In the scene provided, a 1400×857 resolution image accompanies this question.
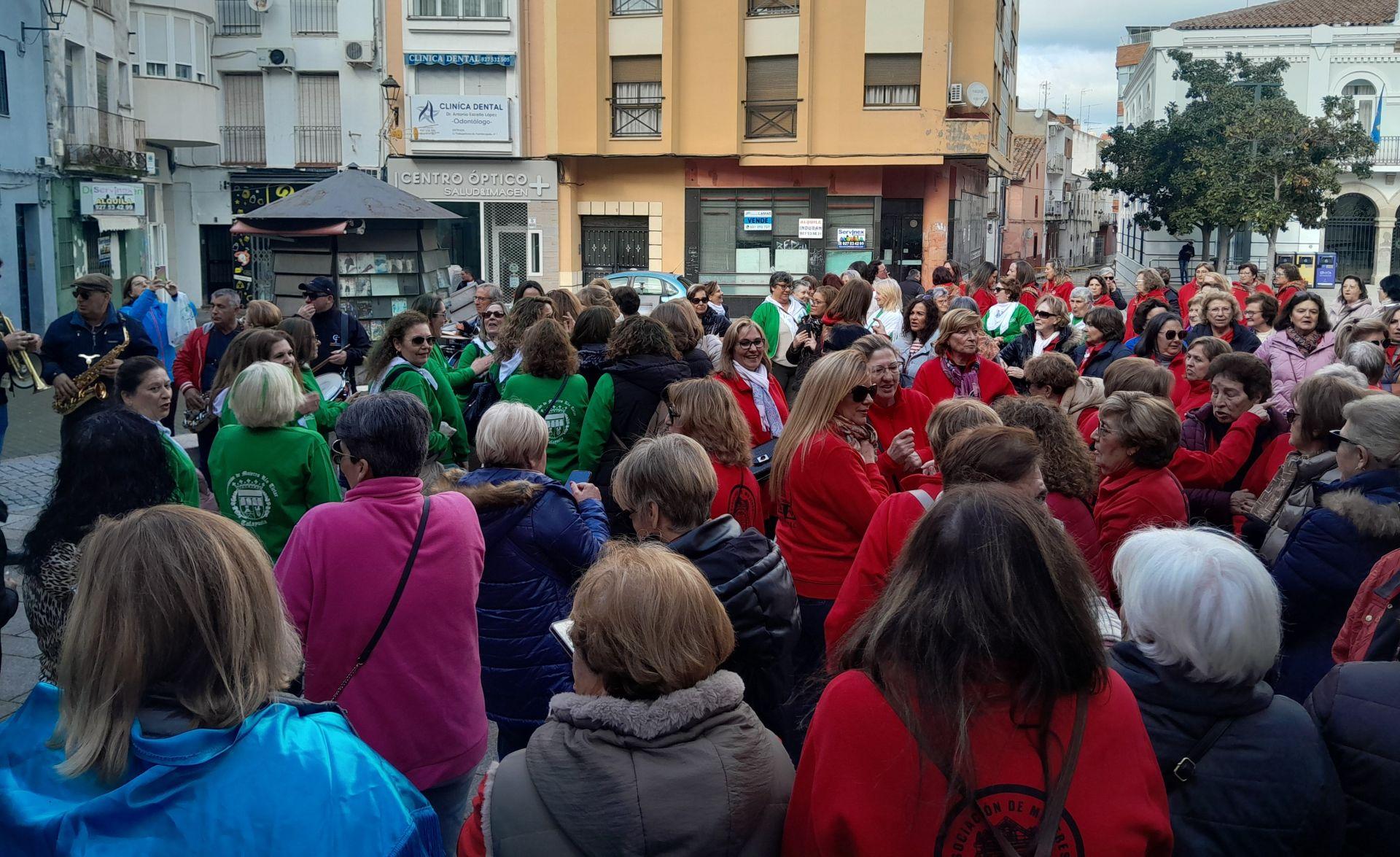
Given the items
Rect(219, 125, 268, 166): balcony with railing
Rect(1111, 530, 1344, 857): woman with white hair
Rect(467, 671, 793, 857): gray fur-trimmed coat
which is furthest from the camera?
Rect(219, 125, 268, 166): balcony with railing

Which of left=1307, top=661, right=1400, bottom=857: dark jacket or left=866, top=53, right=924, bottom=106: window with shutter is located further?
left=866, top=53, right=924, bottom=106: window with shutter

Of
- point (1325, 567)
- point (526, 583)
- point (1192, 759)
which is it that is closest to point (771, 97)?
point (526, 583)

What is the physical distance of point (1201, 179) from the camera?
37.2 m

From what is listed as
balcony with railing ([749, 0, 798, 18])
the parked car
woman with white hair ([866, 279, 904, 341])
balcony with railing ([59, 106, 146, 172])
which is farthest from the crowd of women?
balcony with railing ([749, 0, 798, 18])

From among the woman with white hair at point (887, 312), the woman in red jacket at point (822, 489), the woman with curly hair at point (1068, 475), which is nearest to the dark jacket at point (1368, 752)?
the woman with curly hair at point (1068, 475)

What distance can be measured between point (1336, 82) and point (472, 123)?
33.1 m

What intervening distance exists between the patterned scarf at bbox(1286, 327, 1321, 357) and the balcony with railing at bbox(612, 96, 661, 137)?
23.6 metres

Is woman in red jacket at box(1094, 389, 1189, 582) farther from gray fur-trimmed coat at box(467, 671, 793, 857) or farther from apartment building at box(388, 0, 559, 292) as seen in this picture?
apartment building at box(388, 0, 559, 292)

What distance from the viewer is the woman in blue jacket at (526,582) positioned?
380cm

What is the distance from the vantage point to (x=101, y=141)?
27016 mm

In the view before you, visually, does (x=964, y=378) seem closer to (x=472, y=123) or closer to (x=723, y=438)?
(x=723, y=438)

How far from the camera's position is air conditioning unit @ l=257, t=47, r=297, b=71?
105 ft

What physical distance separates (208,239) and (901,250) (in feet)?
63.7

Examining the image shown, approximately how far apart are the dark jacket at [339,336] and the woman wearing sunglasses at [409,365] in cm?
204
